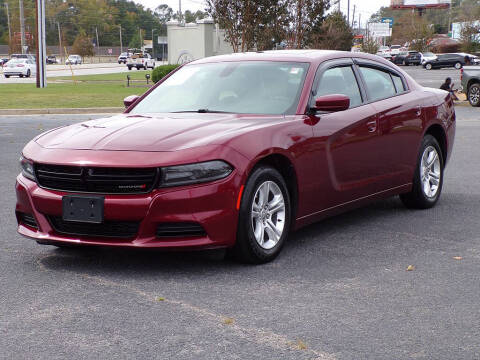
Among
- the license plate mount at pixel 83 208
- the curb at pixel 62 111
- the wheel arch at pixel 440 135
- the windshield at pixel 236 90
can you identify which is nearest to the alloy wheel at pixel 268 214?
the windshield at pixel 236 90

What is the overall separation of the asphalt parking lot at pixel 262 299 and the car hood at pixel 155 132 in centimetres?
88

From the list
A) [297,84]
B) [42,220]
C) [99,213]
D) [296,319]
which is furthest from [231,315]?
[297,84]

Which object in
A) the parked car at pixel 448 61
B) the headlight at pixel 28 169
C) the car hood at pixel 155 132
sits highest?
the car hood at pixel 155 132

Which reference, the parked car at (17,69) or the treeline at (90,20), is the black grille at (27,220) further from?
the treeline at (90,20)

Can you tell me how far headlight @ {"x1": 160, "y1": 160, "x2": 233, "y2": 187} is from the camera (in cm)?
512

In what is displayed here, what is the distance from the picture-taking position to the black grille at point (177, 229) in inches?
204

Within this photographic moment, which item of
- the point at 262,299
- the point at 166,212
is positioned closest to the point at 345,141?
the point at 166,212

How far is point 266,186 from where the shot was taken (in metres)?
5.61

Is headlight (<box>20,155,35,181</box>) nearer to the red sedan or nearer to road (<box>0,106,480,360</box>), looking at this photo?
the red sedan

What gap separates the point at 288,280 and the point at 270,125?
1.18 m

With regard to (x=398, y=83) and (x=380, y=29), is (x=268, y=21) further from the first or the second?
(x=380, y=29)

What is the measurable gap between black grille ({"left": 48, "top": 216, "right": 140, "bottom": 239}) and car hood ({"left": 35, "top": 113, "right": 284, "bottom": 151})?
1.65ft

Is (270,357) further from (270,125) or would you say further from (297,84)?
(297,84)

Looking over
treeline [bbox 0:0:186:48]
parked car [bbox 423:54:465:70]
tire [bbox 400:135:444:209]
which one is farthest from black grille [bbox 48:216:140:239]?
treeline [bbox 0:0:186:48]
